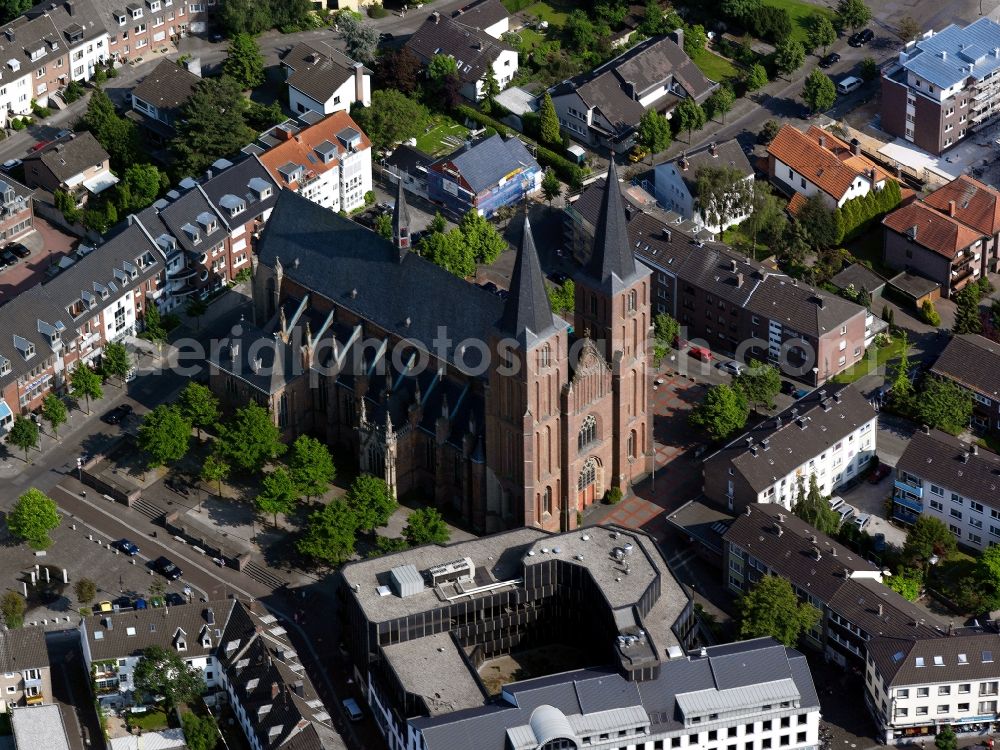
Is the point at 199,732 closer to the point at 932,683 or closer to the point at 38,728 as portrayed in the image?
the point at 38,728

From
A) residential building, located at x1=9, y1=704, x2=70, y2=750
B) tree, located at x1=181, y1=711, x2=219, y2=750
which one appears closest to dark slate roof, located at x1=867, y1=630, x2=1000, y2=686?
tree, located at x1=181, y1=711, x2=219, y2=750

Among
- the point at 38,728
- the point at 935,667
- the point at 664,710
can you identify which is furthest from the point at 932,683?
the point at 38,728

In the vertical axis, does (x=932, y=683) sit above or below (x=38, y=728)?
below

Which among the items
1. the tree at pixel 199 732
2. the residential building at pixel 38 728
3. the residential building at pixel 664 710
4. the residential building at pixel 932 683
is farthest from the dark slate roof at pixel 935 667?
the residential building at pixel 38 728

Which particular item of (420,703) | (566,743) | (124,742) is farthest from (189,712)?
(566,743)

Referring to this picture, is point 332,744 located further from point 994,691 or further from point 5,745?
point 994,691

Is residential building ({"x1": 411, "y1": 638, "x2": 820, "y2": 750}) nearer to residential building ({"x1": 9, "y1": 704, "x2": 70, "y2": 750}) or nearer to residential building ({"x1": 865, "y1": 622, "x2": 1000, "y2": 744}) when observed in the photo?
residential building ({"x1": 865, "y1": 622, "x2": 1000, "y2": 744})

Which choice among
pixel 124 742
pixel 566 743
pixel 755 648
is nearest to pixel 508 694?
pixel 566 743
